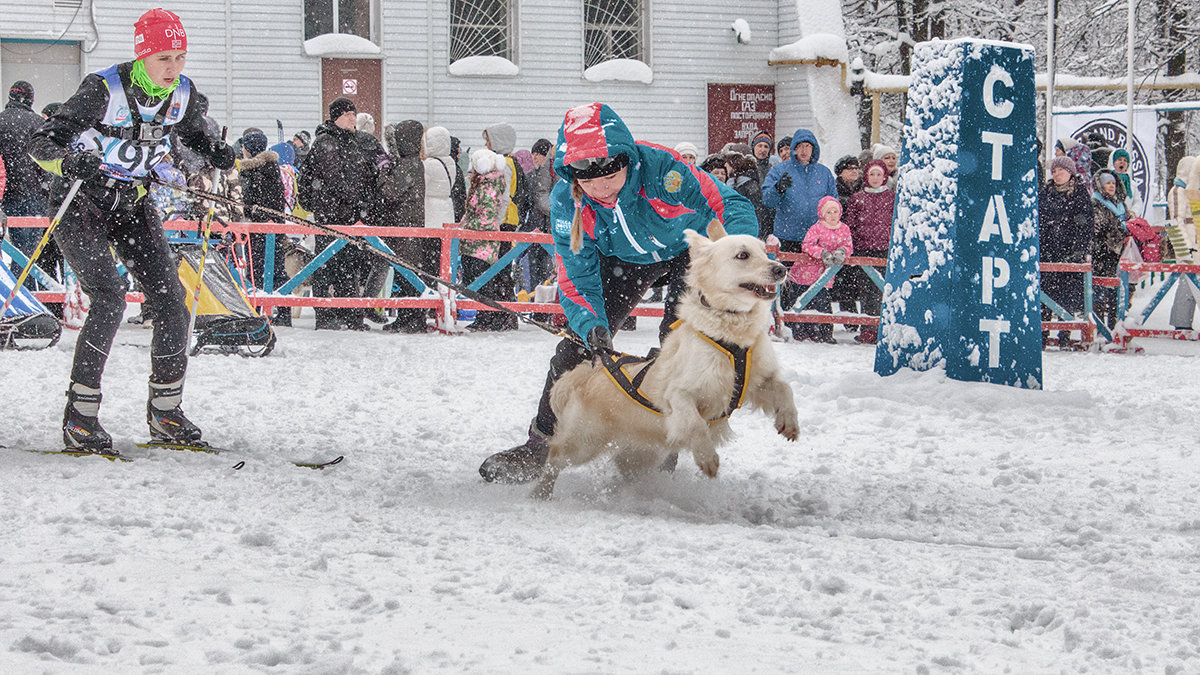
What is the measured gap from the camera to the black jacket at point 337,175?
35.0 ft

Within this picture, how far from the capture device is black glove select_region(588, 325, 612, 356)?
4.58m

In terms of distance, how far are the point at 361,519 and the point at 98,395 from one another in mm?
1858

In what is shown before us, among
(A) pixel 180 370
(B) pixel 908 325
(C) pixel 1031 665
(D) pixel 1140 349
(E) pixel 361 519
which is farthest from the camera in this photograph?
(D) pixel 1140 349

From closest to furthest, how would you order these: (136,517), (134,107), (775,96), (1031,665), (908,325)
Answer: (1031,665)
(136,517)
(134,107)
(908,325)
(775,96)

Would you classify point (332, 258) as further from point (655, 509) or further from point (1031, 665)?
point (1031, 665)

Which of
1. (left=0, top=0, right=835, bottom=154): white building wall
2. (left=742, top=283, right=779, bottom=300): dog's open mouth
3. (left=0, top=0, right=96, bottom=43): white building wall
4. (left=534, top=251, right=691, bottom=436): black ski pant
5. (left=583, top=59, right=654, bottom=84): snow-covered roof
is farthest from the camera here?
(left=583, top=59, right=654, bottom=84): snow-covered roof

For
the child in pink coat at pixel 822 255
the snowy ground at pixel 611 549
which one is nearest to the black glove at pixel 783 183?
the child in pink coat at pixel 822 255

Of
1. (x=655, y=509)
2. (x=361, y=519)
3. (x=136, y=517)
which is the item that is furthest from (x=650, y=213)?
(x=136, y=517)

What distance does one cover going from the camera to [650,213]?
4652 millimetres

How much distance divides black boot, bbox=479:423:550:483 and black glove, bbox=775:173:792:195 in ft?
21.0

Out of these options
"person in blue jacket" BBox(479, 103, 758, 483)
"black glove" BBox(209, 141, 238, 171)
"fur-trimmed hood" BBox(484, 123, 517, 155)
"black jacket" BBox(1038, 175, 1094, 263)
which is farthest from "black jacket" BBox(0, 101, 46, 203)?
"black jacket" BBox(1038, 175, 1094, 263)

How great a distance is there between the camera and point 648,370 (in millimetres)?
4496

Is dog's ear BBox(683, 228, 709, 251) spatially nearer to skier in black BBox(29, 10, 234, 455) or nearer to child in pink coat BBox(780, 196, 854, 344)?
skier in black BBox(29, 10, 234, 455)

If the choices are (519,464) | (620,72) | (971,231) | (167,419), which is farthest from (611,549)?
(620,72)
